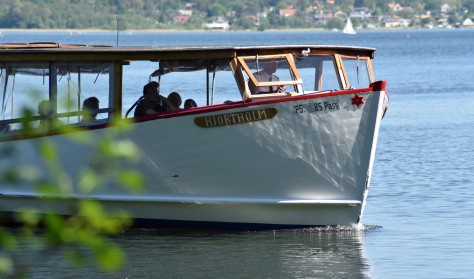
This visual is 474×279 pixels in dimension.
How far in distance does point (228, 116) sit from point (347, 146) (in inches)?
56.0

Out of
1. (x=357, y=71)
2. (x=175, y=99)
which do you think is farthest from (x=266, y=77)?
(x=357, y=71)

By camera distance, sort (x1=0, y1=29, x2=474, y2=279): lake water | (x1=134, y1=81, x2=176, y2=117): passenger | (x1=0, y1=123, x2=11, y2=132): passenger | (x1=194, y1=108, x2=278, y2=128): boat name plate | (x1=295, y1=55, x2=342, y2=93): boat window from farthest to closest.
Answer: (x1=295, y1=55, x2=342, y2=93): boat window < (x1=0, y1=123, x2=11, y2=132): passenger < (x1=134, y1=81, x2=176, y2=117): passenger < (x1=194, y1=108, x2=278, y2=128): boat name plate < (x1=0, y1=29, x2=474, y2=279): lake water

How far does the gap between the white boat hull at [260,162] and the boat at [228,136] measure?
12mm

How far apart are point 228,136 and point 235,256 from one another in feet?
4.35

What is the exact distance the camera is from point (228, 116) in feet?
40.5

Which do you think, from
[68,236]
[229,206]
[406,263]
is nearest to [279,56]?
[229,206]

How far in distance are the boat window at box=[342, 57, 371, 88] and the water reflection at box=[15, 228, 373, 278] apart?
1779 millimetres

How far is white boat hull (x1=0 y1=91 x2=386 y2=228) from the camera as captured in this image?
12445mm

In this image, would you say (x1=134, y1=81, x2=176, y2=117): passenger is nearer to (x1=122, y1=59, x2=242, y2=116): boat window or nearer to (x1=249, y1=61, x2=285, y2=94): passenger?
(x1=122, y1=59, x2=242, y2=116): boat window

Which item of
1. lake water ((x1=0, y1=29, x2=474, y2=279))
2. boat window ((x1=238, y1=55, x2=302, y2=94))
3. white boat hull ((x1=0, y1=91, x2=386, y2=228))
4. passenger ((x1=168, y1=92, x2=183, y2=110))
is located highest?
boat window ((x1=238, y1=55, x2=302, y2=94))

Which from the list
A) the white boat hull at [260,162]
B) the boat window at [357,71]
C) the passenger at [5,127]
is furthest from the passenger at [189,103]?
the passenger at [5,127]

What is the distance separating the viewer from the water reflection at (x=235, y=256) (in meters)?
11.6

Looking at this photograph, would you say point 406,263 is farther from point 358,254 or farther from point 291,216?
point 291,216

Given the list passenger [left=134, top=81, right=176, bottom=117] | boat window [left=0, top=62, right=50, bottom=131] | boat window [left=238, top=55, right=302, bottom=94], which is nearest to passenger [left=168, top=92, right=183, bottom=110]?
passenger [left=134, top=81, right=176, bottom=117]
